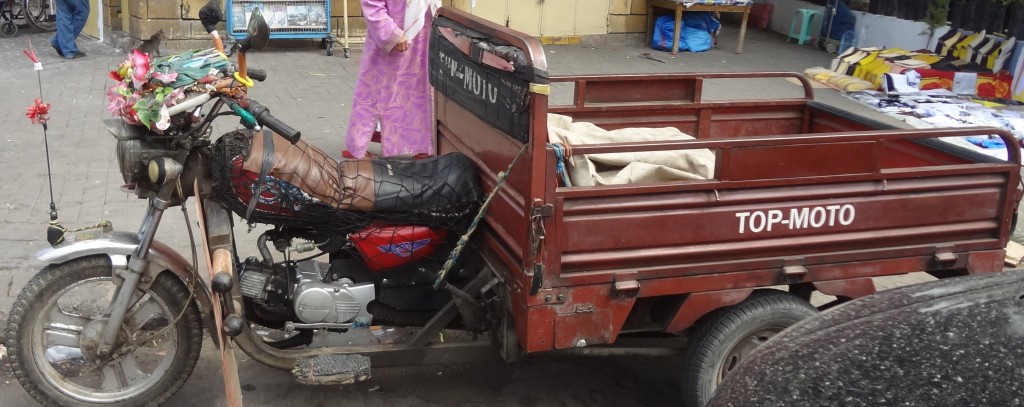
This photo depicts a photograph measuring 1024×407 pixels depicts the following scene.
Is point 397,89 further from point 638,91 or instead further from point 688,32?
point 688,32

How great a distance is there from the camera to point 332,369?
370cm

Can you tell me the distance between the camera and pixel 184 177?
11.7 feet

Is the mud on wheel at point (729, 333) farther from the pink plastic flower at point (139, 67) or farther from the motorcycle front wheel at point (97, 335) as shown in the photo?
the pink plastic flower at point (139, 67)

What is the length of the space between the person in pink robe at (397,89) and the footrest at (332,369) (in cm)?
293

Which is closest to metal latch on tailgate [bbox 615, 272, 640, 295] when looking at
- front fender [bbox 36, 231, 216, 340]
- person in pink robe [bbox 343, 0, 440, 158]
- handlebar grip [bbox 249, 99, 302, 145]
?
handlebar grip [bbox 249, 99, 302, 145]

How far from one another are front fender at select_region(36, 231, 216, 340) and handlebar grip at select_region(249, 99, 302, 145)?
689 millimetres

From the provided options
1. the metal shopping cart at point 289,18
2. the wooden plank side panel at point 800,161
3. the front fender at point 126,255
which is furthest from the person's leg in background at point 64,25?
the wooden plank side panel at point 800,161

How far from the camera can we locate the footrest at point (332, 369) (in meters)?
3.69

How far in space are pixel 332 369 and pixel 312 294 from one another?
0.30m

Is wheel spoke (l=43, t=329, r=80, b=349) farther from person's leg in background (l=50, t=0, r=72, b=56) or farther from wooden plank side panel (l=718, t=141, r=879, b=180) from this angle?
person's leg in background (l=50, t=0, r=72, b=56)

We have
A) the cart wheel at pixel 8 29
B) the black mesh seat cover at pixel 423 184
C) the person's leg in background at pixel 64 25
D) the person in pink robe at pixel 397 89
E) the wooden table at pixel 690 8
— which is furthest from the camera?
the cart wheel at pixel 8 29

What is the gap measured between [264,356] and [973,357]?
256cm

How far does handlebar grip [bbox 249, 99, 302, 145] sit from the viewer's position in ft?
10.7

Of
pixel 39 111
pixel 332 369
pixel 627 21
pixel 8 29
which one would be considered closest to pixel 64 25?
pixel 8 29
